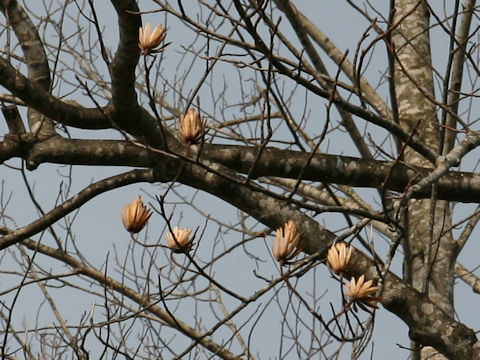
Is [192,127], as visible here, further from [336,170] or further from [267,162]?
[336,170]

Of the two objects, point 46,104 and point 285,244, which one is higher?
point 46,104

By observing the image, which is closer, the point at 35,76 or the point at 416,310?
the point at 416,310

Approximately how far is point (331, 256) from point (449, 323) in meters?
1.12

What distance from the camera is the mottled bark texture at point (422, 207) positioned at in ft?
16.6

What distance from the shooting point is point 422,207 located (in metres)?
5.55

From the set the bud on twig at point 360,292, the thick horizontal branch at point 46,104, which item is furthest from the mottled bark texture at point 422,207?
the bud on twig at point 360,292

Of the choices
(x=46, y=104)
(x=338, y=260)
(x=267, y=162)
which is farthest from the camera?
(x=267, y=162)

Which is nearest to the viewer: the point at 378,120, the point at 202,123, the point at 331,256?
the point at 331,256

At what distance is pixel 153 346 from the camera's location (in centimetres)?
601

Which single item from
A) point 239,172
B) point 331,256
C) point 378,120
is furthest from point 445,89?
point 331,256

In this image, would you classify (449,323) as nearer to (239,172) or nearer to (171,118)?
(239,172)

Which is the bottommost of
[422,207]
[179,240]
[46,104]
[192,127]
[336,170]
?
[179,240]

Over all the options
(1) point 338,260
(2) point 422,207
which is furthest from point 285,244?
(2) point 422,207

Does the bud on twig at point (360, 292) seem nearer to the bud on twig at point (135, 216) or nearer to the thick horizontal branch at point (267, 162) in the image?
the bud on twig at point (135, 216)
